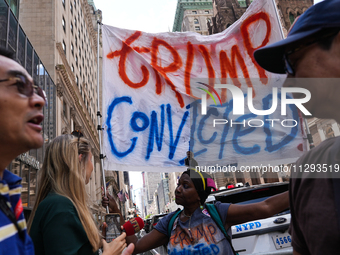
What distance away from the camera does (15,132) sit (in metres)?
1.35

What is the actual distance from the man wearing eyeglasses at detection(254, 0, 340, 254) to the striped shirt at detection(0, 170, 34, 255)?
1258 millimetres

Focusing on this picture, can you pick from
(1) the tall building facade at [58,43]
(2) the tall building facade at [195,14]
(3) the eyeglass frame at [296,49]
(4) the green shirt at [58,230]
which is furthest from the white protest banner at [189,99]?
(2) the tall building facade at [195,14]

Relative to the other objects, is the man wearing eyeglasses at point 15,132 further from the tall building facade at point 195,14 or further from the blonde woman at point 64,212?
the tall building facade at point 195,14

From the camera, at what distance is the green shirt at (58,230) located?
203 cm

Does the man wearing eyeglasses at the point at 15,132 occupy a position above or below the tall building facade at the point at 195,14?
below

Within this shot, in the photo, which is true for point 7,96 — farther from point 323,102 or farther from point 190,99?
point 190,99

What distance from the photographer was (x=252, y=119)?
4.77m

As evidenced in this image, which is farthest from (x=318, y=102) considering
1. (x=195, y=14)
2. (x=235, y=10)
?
(x=195, y=14)

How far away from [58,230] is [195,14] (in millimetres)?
94850

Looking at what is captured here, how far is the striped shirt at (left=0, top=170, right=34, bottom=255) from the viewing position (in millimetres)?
1157

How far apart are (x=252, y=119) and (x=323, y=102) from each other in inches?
136

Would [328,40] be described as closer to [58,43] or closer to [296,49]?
[296,49]

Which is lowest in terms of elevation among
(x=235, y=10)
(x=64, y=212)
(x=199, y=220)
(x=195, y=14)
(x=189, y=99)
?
(x=199, y=220)

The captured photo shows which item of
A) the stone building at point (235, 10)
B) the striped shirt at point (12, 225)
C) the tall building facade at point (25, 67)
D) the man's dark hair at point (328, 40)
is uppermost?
the stone building at point (235, 10)
